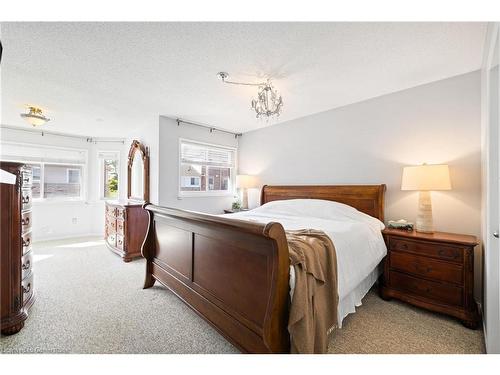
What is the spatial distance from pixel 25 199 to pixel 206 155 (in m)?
2.82

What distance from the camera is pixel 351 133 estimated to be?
3.11m

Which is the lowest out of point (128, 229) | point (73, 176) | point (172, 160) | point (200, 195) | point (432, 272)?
point (432, 272)

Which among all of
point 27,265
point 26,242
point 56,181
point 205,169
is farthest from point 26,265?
point 56,181

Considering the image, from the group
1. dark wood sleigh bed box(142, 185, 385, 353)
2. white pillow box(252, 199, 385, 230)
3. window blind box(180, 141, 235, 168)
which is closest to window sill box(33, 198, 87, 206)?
window blind box(180, 141, 235, 168)

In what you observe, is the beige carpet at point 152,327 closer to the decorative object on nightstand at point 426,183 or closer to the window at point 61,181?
the decorative object on nightstand at point 426,183

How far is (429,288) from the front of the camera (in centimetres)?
201

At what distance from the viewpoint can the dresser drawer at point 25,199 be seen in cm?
185

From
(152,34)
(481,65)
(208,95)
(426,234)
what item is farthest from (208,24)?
(426,234)

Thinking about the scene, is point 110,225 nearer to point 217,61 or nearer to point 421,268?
point 217,61

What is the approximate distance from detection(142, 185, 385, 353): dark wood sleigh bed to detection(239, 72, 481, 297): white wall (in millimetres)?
2251

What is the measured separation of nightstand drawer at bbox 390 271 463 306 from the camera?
188 cm

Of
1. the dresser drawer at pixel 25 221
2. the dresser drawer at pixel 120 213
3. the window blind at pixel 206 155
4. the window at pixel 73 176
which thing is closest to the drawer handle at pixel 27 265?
the dresser drawer at pixel 25 221
